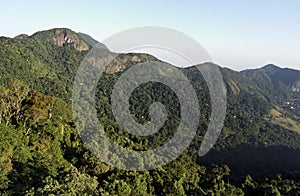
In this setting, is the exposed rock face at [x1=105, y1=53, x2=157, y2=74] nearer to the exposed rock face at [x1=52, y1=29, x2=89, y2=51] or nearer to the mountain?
the mountain

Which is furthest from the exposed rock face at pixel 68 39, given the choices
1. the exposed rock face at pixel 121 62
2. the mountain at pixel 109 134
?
the exposed rock face at pixel 121 62

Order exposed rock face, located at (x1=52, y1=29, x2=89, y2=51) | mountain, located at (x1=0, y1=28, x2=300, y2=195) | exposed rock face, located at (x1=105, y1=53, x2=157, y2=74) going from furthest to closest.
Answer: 1. exposed rock face, located at (x1=52, y1=29, x2=89, y2=51)
2. exposed rock face, located at (x1=105, y1=53, x2=157, y2=74)
3. mountain, located at (x1=0, y1=28, x2=300, y2=195)

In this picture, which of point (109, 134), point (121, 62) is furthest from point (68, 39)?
point (109, 134)

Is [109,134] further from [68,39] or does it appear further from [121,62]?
[68,39]

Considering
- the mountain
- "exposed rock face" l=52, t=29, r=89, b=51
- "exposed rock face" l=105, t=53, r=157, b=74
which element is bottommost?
the mountain

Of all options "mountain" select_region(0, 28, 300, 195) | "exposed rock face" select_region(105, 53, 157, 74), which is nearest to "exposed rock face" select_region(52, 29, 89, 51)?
"mountain" select_region(0, 28, 300, 195)
